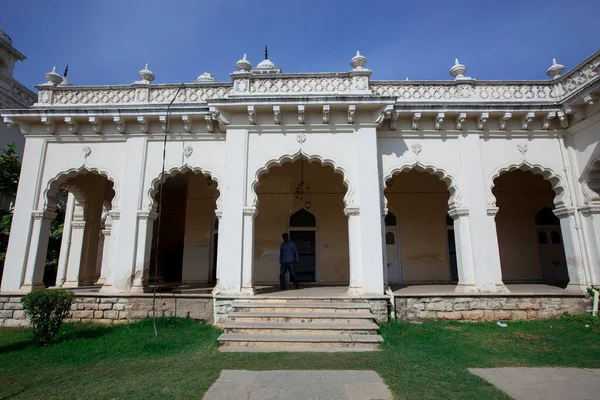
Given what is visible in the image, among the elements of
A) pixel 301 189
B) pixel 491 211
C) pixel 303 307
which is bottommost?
pixel 303 307

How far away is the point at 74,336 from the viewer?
24.3 feet

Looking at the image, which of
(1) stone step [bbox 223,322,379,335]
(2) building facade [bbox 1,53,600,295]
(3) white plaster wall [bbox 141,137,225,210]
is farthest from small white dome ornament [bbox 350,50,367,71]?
(1) stone step [bbox 223,322,379,335]

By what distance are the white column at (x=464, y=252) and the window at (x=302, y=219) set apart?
501 cm

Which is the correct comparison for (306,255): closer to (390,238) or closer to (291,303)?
(390,238)

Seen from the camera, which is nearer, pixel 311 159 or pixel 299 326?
pixel 299 326

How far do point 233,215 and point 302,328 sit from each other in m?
3.22

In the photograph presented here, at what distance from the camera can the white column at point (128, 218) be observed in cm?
888

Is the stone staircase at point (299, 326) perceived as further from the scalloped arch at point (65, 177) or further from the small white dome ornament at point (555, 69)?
the small white dome ornament at point (555, 69)

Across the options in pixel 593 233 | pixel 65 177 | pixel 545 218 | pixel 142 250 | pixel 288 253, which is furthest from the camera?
pixel 545 218

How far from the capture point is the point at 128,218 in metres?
9.10

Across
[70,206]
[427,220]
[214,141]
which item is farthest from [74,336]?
[427,220]

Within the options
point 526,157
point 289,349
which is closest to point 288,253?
point 289,349

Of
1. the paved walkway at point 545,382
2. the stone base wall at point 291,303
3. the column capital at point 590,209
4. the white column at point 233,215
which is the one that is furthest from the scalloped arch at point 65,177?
the column capital at point 590,209

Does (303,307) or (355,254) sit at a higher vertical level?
(355,254)
